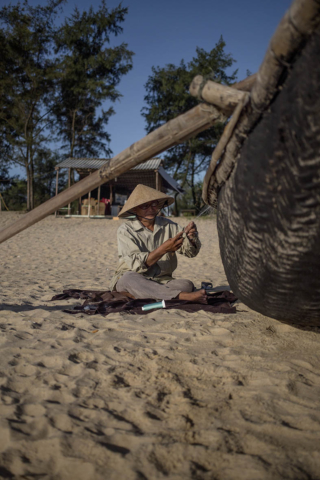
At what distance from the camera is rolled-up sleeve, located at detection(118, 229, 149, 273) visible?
10.5ft

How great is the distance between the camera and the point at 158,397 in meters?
1.61

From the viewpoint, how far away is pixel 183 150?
23.2 meters

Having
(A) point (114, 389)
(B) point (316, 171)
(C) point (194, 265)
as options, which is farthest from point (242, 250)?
(C) point (194, 265)

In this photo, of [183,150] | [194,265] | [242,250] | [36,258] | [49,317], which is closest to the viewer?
[242,250]

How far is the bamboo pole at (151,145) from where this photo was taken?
1.72m

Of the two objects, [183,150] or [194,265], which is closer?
[194,265]

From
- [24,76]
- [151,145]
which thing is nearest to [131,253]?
[151,145]

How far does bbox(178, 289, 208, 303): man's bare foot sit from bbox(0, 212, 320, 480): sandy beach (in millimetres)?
263

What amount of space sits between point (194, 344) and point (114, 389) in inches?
30.1

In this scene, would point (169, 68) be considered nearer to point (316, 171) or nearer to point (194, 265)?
point (194, 265)

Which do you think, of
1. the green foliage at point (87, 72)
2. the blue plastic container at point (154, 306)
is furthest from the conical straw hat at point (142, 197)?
the green foliage at point (87, 72)

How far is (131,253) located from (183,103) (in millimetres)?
21621

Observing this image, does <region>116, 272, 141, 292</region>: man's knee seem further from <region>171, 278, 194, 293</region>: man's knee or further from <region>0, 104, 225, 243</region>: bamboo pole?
<region>0, 104, 225, 243</region>: bamboo pole

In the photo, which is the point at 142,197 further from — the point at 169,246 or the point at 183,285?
the point at 183,285
